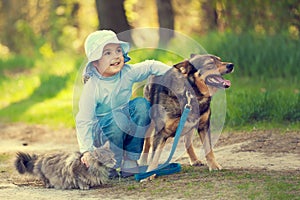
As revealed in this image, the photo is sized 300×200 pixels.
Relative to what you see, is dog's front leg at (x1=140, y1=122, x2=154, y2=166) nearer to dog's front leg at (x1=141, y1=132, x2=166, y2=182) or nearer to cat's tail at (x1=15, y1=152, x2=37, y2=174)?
dog's front leg at (x1=141, y1=132, x2=166, y2=182)

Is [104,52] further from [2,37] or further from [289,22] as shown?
[2,37]

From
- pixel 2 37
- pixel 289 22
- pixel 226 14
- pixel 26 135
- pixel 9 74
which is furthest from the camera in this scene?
pixel 2 37

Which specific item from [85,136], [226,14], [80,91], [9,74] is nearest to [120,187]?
[85,136]

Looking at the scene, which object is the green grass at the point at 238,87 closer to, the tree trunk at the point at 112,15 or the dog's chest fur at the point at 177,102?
the dog's chest fur at the point at 177,102

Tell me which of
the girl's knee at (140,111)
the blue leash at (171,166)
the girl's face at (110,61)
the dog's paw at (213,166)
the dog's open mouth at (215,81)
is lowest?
the dog's paw at (213,166)

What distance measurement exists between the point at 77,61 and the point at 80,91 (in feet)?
27.2

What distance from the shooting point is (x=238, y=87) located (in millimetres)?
10453

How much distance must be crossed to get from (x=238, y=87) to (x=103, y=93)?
15.2 ft

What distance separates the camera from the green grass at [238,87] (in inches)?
347

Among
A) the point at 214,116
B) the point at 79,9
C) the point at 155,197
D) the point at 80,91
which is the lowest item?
the point at 155,197

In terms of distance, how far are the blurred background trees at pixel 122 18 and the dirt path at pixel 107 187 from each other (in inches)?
185

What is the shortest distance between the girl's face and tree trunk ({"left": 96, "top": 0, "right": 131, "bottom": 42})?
7688mm

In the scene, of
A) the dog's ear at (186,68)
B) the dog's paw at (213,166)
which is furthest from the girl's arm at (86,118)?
the dog's paw at (213,166)

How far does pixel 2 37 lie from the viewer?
23281 mm
